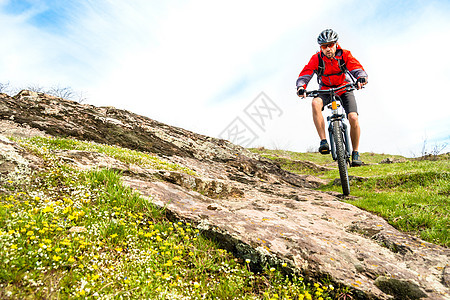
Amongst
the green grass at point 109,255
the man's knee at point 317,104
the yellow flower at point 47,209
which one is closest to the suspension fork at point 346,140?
the man's knee at point 317,104

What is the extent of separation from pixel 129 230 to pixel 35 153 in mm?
3178

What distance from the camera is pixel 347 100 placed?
9.03 m

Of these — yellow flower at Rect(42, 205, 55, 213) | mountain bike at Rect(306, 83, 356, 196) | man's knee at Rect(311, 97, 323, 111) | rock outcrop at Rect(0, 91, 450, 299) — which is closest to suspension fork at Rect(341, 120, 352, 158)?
mountain bike at Rect(306, 83, 356, 196)

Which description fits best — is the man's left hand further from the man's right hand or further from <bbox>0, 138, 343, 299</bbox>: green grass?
<bbox>0, 138, 343, 299</bbox>: green grass

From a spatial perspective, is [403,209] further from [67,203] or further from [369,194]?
[67,203]

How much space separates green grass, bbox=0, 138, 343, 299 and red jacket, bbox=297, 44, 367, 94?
6976mm

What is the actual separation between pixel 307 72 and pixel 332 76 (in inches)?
37.6

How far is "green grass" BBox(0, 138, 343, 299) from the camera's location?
9.05 ft

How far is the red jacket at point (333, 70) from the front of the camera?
872 centimetres

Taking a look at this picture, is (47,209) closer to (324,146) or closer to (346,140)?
(324,146)

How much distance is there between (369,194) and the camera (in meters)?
9.62

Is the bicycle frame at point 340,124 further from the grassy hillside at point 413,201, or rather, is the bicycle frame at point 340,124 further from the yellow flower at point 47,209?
the yellow flower at point 47,209

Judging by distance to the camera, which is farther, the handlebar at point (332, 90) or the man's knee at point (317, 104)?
the man's knee at point (317, 104)

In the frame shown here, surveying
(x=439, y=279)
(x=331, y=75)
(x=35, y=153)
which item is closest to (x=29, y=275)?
(x=35, y=153)
